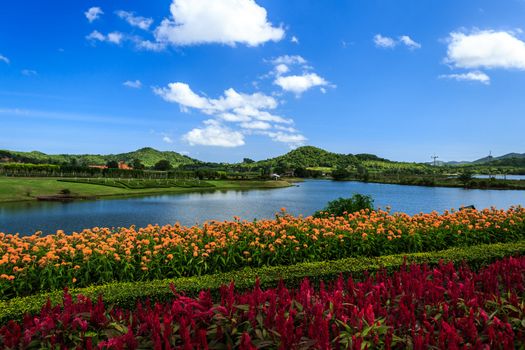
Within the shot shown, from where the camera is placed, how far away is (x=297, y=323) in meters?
2.65

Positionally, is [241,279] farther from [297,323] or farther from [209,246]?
[297,323]

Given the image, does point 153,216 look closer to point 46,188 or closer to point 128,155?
point 46,188

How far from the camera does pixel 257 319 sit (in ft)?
8.06

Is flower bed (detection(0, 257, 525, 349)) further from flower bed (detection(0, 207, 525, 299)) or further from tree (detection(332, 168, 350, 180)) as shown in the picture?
tree (detection(332, 168, 350, 180))

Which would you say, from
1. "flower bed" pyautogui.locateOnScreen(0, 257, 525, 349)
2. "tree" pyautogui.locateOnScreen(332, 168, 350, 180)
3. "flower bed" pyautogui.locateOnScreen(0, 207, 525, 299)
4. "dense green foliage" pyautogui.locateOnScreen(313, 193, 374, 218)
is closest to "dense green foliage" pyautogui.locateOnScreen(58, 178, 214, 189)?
"dense green foliage" pyautogui.locateOnScreen(313, 193, 374, 218)

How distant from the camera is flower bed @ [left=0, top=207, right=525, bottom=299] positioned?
19.0 feet

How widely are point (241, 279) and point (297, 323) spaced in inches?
116

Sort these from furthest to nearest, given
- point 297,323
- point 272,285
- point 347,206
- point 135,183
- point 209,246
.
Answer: point 135,183
point 347,206
point 209,246
point 272,285
point 297,323

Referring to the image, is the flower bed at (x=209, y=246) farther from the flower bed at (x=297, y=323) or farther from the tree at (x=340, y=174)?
the tree at (x=340, y=174)

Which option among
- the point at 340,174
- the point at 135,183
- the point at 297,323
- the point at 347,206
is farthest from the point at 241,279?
the point at 340,174

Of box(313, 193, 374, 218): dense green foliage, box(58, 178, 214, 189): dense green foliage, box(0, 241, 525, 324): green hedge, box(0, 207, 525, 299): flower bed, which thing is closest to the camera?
box(0, 241, 525, 324): green hedge

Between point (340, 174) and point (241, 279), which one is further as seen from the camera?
point (340, 174)

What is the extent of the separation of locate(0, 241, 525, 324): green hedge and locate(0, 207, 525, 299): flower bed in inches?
24.3

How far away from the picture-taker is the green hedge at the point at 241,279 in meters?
4.72
